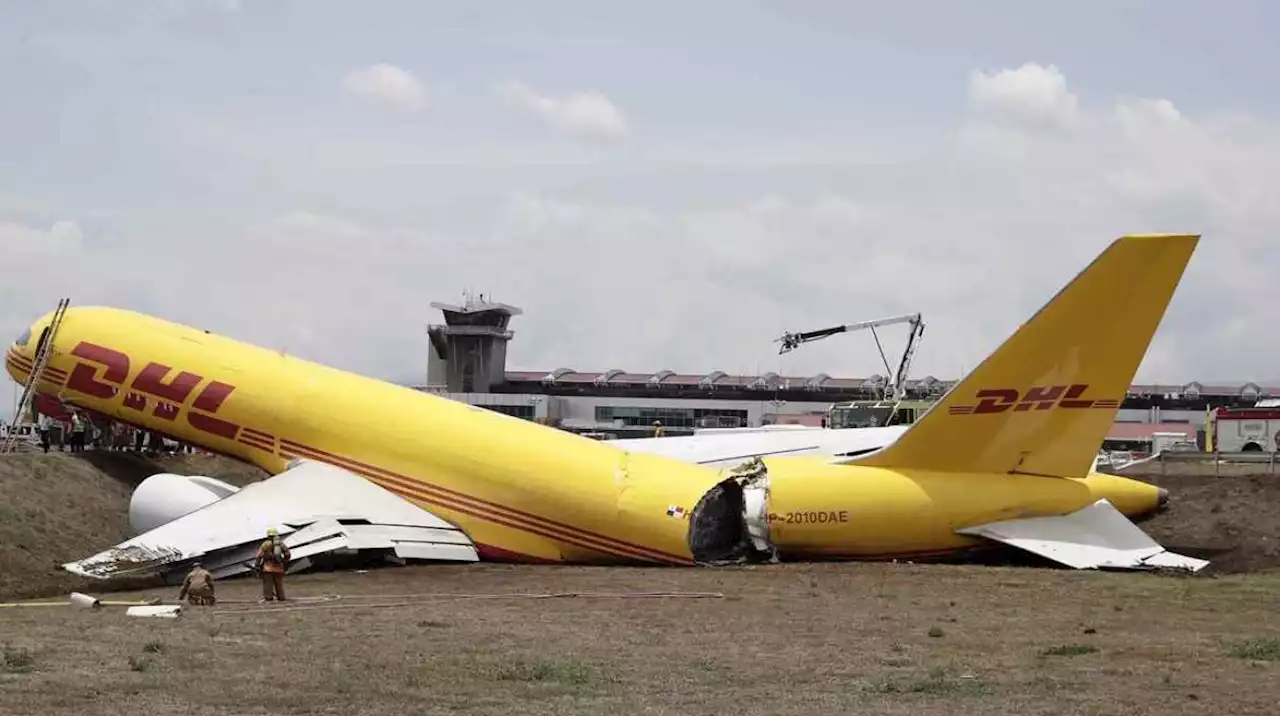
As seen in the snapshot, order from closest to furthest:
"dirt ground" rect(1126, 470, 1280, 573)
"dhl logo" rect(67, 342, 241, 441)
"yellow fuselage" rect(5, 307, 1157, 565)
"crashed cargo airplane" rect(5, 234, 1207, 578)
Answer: "crashed cargo airplane" rect(5, 234, 1207, 578) → "yellow fuselage" rect(5, 307, 1157, 565) → "dirt ground" rect(1126, 470, 1280, 573) → "dhl logo" rect(67, 342, 241, 441)

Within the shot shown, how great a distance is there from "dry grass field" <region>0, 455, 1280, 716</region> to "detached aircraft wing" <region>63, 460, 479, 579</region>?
64 cm

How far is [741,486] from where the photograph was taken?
93.0 feet

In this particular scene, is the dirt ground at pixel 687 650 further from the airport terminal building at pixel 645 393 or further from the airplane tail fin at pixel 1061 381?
the airport terminal building at pixel 645 393

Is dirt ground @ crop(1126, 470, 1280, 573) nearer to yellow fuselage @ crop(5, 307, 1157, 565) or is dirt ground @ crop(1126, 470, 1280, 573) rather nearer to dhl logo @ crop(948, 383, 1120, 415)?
yellow fuselage @ crop(5, 307, 1157, 565)

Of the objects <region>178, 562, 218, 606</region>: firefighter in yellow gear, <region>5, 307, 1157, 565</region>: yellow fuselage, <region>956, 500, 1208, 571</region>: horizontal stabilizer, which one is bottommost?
<region>178, 562, 218, 606</region>: firefighter in yellow gear

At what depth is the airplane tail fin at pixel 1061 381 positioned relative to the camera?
1035 inches

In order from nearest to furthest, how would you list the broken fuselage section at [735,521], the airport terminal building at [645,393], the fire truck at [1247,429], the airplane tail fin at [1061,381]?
the airplane tail fin at [1061,381], the broken fuselage section at [735,521], the fire truck at [1247,429], the airport terminal building at [645,393]

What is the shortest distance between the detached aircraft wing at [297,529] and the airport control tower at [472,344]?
3594 inches

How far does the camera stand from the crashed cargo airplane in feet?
87.8

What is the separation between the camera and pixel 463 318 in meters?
124

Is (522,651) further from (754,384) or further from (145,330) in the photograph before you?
(754,384)

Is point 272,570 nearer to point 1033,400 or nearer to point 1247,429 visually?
point 1033,400

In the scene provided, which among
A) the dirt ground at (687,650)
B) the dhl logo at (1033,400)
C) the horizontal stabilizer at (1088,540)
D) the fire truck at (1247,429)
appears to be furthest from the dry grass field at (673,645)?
the fire truck at (1247,429)

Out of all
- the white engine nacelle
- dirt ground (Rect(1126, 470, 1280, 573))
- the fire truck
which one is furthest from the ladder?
the fire truck
